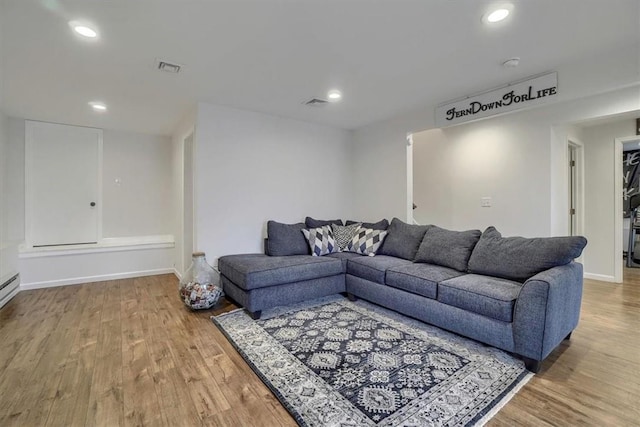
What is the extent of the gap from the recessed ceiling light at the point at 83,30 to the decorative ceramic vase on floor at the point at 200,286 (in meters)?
2.21

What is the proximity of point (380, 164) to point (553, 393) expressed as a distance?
3445 millimetres

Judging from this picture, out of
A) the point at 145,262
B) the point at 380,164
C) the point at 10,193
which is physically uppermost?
the point at 380,164

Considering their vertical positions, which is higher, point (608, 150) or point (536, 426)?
point (608, 150)

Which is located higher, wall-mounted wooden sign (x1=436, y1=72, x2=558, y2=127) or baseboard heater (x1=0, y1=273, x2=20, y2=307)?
wall-mounted wooden sign (x1=436, y1=72, x2=558, y2=127)

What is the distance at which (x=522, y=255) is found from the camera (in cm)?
251

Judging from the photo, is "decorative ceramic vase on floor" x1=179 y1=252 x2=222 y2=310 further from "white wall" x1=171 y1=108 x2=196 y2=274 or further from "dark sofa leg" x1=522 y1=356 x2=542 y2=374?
"dark sofa leg" x1=522 y1=356 x2=542 y2=374

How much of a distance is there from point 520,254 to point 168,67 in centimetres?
353

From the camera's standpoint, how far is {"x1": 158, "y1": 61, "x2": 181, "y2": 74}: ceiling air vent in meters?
2.62

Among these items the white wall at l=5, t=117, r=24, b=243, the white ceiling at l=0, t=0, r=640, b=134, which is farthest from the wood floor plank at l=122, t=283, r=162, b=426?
the white wall at l=5, t=117, r=24, b=243

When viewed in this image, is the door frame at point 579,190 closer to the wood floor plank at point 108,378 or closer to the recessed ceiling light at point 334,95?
the recessed ceiling light at point 334,95

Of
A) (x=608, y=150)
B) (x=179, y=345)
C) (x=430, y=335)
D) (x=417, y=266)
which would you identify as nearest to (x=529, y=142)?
(x=608, y=150)

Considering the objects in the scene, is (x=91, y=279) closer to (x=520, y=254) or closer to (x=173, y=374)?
(x=173, y=374)

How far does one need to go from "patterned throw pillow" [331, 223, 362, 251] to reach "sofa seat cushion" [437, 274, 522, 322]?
1714mm

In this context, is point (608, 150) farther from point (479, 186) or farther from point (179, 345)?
point (179, 345)
